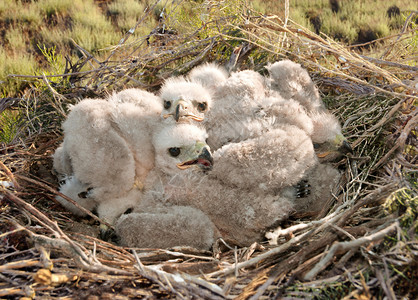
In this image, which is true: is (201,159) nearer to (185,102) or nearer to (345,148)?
(185,102)

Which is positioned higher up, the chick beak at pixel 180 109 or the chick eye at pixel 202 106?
the chick beak at pixel 180 109

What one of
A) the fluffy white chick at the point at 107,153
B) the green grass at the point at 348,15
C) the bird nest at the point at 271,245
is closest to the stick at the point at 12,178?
the bird nest at the point at 271,245

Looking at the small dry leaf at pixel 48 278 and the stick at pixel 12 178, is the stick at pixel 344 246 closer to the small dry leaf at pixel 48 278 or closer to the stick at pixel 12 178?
the small dry leaf at pixel 48 278

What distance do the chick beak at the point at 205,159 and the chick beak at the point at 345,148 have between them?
1054mm

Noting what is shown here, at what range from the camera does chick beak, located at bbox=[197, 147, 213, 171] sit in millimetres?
2305

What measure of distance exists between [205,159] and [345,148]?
112 cm

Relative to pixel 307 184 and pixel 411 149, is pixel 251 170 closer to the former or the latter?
pixel 307 184

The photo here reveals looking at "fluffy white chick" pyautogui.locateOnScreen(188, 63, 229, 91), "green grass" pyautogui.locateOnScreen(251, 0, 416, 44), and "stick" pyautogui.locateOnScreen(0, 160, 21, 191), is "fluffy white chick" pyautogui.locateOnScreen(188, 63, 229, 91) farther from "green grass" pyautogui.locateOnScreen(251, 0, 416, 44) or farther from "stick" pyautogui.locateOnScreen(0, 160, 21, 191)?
"green grass" pyautogui.locateOnScreen(251, 0, 416, 44)

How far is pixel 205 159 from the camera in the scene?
231 centimetres

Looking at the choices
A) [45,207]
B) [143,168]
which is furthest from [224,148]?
[45,207]

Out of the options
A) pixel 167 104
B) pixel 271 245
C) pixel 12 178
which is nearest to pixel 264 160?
pixel 271 245

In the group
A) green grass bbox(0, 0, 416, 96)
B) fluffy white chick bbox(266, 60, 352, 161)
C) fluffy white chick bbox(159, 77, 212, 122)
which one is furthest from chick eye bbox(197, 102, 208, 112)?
green grass bbox(0, 0, 416, 96)

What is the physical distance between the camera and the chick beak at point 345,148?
107 inches

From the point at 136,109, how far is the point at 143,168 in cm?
43
